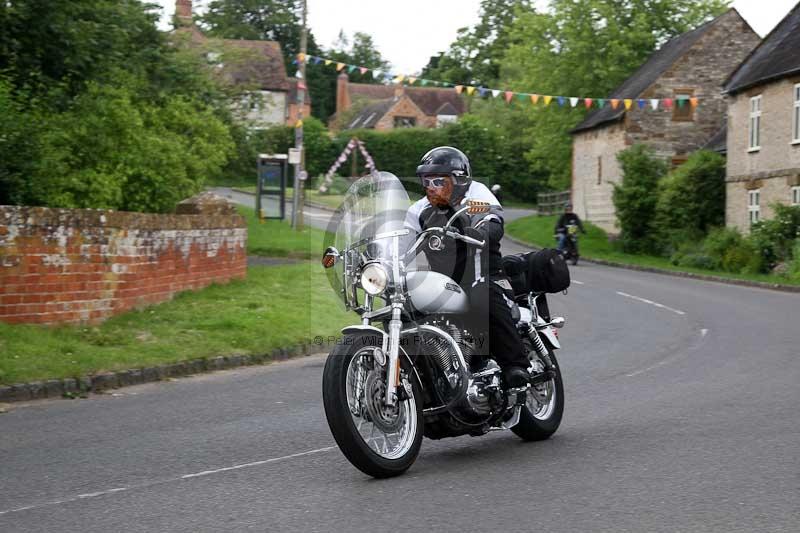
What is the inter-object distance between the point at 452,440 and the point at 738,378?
4446 millimetres

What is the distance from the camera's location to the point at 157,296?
14.8 m

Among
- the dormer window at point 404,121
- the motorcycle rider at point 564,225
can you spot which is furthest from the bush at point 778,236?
the dormer window at point 404,121

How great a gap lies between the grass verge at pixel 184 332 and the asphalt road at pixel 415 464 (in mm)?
644

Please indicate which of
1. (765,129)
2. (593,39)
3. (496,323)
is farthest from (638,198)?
(496,323)

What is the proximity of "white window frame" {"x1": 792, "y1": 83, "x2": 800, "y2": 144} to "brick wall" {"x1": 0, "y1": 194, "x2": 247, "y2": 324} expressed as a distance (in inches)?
930

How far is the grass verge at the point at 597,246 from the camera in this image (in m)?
31.6

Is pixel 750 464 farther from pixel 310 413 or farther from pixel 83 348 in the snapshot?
pixel 83 348

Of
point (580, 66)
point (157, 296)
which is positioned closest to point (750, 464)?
point (157, 296)

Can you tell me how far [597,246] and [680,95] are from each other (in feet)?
26.6

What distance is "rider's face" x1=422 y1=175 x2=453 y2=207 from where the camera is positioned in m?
6.94

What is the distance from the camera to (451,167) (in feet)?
22.6

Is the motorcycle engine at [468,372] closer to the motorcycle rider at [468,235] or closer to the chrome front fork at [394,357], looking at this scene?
the motorcycle rider at [468,235]

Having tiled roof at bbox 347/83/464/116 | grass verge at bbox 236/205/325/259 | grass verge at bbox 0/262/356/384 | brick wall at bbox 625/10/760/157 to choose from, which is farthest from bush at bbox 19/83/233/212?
tiled roof at bbox 347/83/464/116

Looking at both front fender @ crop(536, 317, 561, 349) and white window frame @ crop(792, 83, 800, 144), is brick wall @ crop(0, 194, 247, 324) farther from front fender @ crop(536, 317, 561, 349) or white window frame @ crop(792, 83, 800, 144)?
white window frame @ crop(792, 83, 800, 144)
